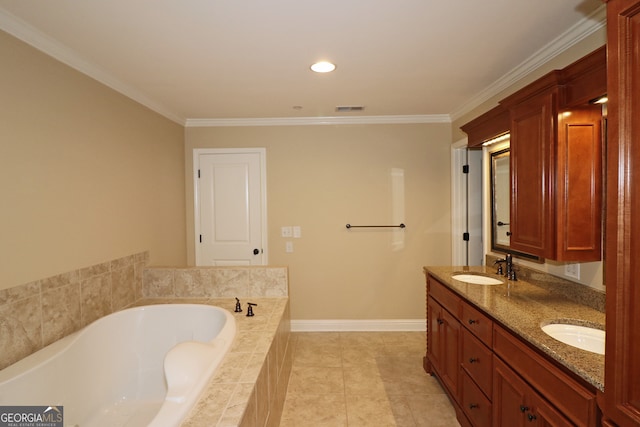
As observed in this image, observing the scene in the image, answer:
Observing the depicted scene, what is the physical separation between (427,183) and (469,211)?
52 cm

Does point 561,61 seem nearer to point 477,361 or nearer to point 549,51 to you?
point 549,51

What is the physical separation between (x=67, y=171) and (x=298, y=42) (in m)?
1.60

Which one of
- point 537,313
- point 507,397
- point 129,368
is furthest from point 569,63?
point 129,368

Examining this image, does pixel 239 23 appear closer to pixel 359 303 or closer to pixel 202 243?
pixel 202 243

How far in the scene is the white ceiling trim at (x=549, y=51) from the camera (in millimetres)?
1593

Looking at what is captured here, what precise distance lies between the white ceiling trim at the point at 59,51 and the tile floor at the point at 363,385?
2.64 meters

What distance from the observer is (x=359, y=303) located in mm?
3504

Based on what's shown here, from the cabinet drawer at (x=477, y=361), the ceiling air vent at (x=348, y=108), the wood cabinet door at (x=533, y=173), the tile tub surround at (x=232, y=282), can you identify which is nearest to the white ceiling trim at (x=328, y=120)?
the ceiling air vent at (x=348, y=108)

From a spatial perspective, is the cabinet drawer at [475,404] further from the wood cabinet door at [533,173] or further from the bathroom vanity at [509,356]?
the wood cabinet door at [533,173]

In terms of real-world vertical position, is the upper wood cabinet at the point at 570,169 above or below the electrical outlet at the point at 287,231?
above

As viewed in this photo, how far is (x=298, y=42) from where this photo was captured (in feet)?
6.01

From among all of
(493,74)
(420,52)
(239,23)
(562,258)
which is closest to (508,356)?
(562,258)

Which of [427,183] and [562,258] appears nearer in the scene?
[562,258]

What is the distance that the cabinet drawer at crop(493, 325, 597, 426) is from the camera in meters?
1.04
